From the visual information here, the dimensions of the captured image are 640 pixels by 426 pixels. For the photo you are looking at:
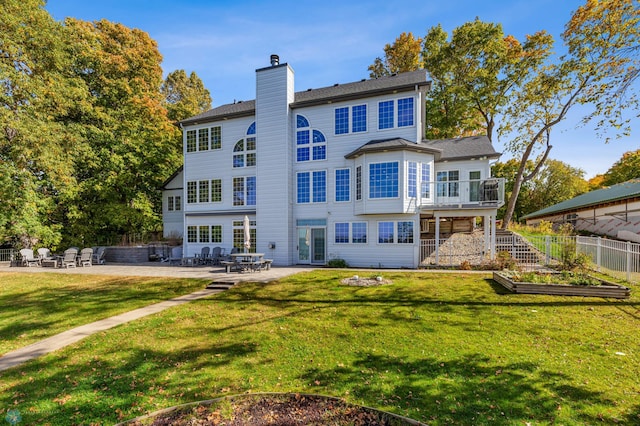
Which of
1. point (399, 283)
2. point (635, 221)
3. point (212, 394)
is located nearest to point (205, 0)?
point (212, 394)

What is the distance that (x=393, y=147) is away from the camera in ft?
48.9

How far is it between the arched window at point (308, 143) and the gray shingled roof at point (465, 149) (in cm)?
607

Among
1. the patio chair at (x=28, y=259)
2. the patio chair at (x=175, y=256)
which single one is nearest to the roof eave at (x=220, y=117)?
the patio chair at (x=175, y=256)

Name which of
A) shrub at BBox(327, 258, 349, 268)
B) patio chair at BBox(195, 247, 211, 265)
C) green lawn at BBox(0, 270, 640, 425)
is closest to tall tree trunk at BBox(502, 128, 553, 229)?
A: shrub at BBox(327, 258, 349, 268)

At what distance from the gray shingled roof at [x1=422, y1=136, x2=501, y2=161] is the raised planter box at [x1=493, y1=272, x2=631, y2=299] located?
8881 millimetres

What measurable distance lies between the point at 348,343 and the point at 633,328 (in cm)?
658

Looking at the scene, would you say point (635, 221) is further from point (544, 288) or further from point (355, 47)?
point (355, 47)

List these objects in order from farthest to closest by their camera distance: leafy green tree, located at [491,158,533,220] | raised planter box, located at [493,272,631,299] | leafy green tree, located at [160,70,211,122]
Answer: leafy green tree, located at [160,70,211,122], leafy green tree, located at [491,158,533,220], raised planter box, located at [493,272,631,299]

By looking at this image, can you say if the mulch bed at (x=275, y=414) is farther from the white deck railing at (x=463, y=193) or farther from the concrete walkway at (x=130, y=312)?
the white deck railing at (x=463, y=193)

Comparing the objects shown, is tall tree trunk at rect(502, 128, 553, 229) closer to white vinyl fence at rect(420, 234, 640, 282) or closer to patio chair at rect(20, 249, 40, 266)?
white vinyl fence at rect(420, 234, 640, 282)

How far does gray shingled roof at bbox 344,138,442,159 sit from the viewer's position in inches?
587

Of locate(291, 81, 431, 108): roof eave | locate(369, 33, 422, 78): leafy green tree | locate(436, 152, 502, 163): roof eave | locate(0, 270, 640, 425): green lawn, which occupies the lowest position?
locate(0, 270, 640, 425): green lawn

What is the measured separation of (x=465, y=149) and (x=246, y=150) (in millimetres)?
13713

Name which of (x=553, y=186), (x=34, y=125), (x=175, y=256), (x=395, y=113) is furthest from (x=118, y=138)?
(x=553, y=186)
